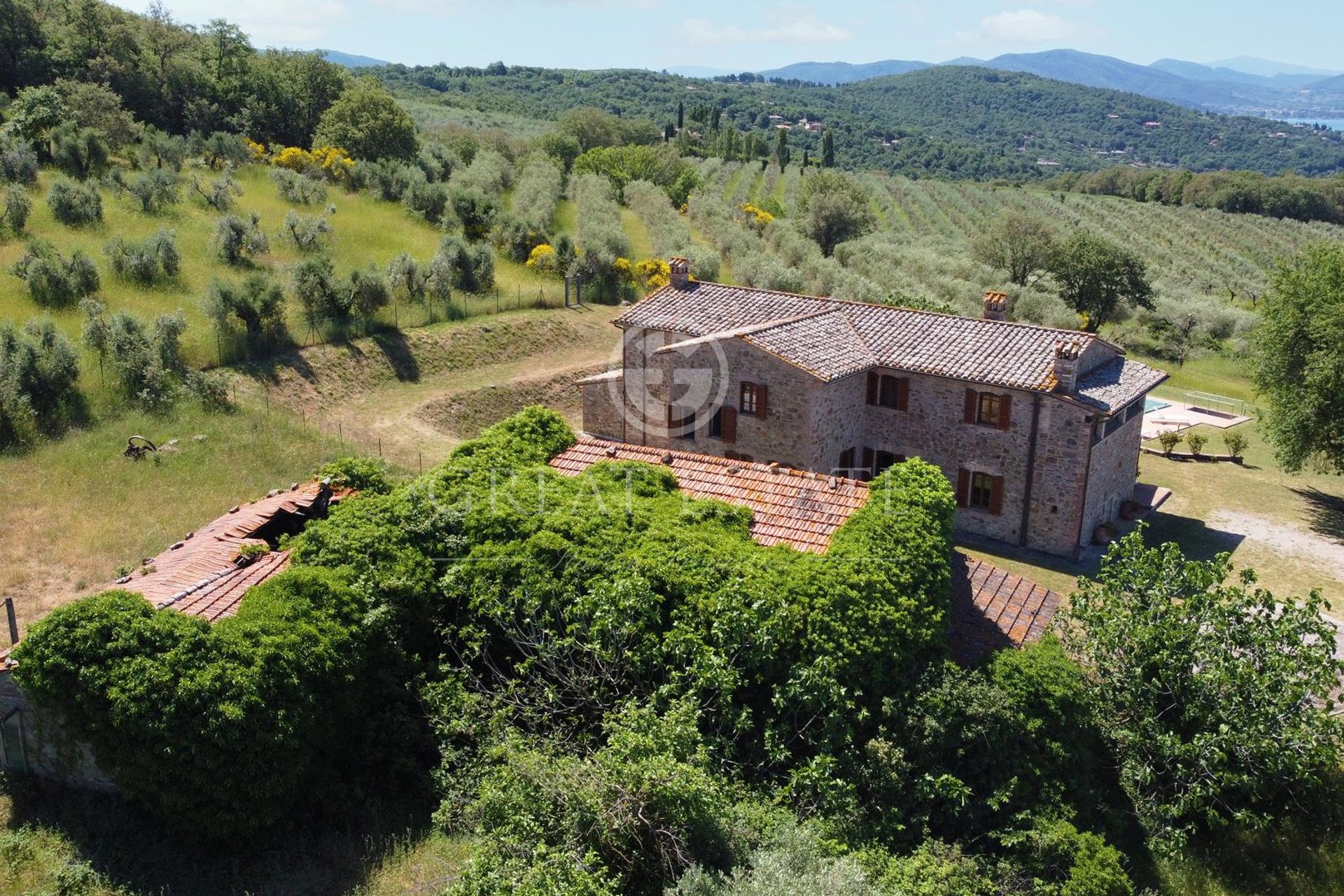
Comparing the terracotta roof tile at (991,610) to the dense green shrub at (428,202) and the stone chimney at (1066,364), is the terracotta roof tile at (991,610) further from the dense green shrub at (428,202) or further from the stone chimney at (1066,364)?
the dense green shrub at (428,202)

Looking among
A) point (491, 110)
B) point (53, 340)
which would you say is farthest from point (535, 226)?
point (491, 110)

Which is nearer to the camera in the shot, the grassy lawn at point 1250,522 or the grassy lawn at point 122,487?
the grassy lawn at point 122,487

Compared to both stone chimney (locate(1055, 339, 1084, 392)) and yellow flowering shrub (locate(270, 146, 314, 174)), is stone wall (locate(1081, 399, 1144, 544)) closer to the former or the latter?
stone chimney (locate(1055, 339, 1084, 392))

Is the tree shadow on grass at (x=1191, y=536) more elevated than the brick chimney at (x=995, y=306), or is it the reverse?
the brick chimney at (x=995, y=306)

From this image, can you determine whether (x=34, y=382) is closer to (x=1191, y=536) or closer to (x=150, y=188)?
(x=150, y=188)

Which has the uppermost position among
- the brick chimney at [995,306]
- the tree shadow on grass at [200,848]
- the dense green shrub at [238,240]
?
the dense green shrub at [238,240]

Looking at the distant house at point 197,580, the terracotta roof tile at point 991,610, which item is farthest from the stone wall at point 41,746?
the terracotta roof tile at point 991,610
